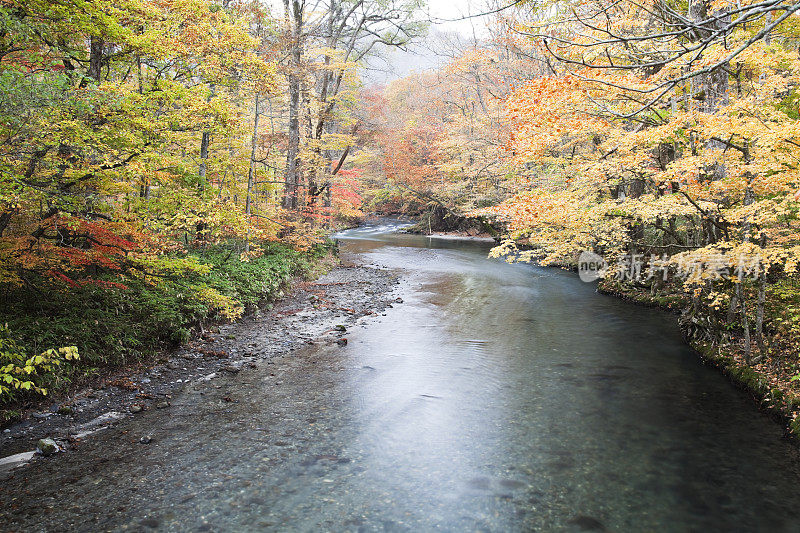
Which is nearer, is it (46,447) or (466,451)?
(46,447)

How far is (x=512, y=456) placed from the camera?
17.4ft

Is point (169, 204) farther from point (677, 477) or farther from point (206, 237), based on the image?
point (677, 477)

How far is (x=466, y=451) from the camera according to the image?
543 cm

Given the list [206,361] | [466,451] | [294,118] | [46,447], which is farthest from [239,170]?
[466,451]

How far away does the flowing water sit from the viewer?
4.23m

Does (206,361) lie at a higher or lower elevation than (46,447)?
higher

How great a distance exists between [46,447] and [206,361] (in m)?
2.90

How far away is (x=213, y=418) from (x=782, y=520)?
6.47 m

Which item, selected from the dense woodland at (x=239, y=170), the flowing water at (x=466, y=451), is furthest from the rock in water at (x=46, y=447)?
the dense woodland at (x=239, y=170)

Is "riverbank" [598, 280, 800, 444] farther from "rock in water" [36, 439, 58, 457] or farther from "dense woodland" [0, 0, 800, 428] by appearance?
"rock in water" [36, 439, 58, 457]

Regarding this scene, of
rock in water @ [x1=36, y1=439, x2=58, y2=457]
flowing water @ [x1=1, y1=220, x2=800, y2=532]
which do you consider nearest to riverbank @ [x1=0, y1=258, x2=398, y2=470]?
rock in water @ [x1=36, y1=439, x2=58, y2=457]

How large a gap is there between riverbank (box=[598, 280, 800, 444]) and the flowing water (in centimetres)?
21

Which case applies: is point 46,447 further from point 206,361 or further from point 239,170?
point 239,170

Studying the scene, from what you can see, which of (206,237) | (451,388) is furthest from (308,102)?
(451,388)
